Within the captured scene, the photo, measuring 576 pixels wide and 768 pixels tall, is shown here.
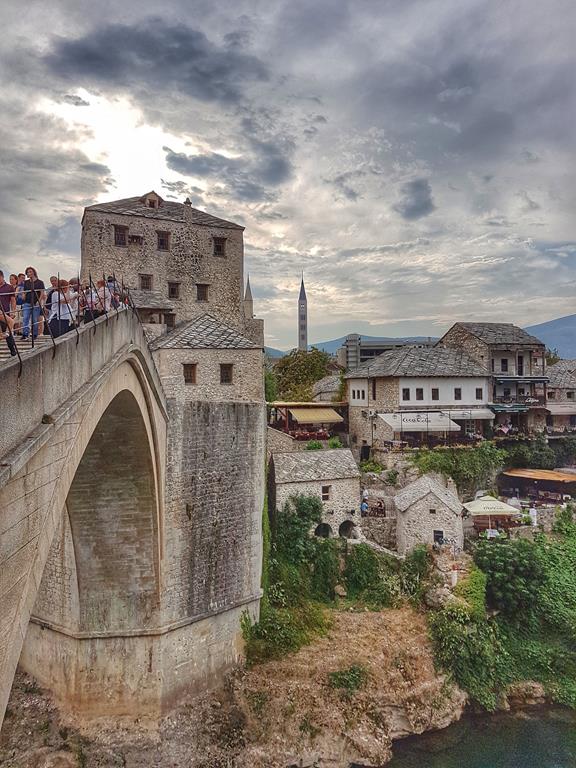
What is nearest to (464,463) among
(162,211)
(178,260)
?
(178,260)

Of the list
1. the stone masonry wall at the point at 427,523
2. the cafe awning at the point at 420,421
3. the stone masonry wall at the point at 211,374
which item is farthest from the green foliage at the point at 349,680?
the cafe awning at the point at 420,421

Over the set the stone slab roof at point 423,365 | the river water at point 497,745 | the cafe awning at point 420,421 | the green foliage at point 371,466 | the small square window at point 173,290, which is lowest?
the river water at point 497,745

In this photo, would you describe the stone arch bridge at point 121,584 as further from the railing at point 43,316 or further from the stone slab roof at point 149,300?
the stone slab roof at point 149,300

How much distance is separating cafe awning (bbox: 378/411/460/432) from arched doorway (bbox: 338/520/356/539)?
606 cm

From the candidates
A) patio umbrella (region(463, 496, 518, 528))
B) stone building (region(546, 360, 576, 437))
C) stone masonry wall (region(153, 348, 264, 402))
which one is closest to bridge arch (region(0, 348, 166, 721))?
stone masonry wall (region(153, 348, 264, 402))

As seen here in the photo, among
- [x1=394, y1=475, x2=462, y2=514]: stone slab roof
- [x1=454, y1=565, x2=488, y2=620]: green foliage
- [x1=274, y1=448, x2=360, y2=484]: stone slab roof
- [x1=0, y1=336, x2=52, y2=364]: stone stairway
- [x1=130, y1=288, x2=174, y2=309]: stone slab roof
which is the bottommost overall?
[x1=454, y1=565, x2=488, y2=620]: green foliage

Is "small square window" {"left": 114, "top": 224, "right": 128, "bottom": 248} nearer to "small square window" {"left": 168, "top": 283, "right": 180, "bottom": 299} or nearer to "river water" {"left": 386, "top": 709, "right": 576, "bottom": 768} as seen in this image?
"small square window" {"left": 168, "top": 283, "right": 180, "bottom": 299}

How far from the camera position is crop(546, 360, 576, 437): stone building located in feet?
89.3

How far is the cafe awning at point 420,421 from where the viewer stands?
22.9m

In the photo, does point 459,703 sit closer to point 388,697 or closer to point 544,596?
point 388,697

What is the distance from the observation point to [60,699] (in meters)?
12.9

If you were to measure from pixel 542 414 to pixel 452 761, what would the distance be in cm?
1960

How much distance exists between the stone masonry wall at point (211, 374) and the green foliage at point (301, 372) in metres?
23.3

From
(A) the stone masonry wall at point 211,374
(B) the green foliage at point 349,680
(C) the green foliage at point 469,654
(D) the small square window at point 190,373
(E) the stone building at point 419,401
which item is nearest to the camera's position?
(B) the green foliage at point 349,680
